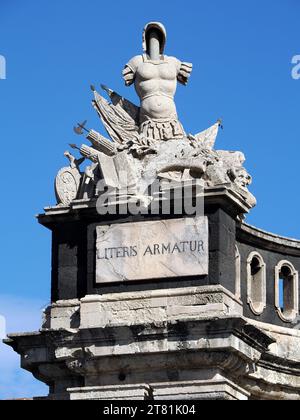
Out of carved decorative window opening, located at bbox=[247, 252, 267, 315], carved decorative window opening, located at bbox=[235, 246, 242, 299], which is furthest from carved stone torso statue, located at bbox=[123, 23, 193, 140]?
carved decorative window opening, located at bbox=[247, 252, 267, 315]

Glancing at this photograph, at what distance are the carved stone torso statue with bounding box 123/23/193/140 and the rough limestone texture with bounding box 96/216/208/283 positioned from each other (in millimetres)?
2256

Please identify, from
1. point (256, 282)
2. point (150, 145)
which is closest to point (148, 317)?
point (150, 145)

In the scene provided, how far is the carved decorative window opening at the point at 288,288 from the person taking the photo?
4803cm

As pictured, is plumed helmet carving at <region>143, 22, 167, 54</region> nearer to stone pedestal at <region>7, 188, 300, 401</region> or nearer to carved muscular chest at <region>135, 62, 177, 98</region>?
carved muscular chest at <region>135, 62, 177, 98</region>

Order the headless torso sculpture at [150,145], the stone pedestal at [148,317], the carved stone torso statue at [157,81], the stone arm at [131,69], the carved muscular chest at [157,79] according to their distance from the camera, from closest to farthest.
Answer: the stone pedestal at [148,317] → the headless torso sculpture at [150,145] → the carved stone torso statue at [157,81] → the carved muscular chest at [157,79] → the stone arm at [131,69]

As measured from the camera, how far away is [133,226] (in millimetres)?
44781

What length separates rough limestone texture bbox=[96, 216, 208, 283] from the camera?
4409 centimetres

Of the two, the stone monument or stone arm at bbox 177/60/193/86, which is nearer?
the stone monument

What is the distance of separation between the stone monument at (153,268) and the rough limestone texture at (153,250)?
2 centimetres

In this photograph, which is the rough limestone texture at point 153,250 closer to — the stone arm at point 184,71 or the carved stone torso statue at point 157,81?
the carved stone torso statue at point 157,81

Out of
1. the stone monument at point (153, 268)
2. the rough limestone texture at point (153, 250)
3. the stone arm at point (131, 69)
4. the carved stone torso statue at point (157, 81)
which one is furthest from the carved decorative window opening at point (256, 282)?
the stone arm at point (131, 69)

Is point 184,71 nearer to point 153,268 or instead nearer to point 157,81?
point 157,81

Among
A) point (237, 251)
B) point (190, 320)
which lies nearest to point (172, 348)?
point (190, 320)
